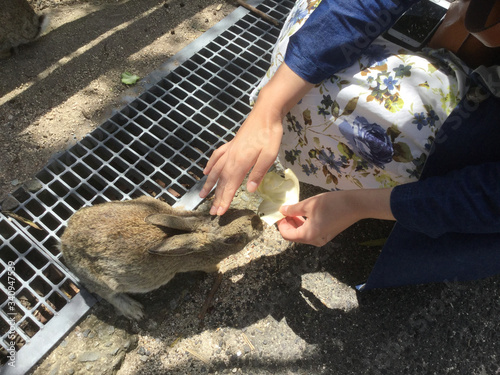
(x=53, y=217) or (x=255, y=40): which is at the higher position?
(x=255, y=40)

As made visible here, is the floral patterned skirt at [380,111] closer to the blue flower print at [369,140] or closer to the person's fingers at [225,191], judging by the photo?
the blue flower print at [369,140]

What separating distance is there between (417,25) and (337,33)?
0.57 metres

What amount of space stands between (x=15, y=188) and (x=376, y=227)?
2437mm

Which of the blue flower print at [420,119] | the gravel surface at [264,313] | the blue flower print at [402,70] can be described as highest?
the blue flower print at [402,70]

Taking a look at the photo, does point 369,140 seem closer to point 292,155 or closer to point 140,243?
point 292,155

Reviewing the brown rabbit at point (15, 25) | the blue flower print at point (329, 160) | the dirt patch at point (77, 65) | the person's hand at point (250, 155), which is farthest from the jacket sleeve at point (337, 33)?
the brown rabbit at point (15, 25)

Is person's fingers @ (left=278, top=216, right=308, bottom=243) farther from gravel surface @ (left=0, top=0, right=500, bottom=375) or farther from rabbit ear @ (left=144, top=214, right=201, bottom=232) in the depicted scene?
rabbit ear @ (left=144, top=214, right=201, bottom=232)

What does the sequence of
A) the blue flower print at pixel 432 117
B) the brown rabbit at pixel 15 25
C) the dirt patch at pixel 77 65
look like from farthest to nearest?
the brown rabbit at pixel 15 25 < the dirt patch at pixel 77 65 < the blue flower print at pixel 432 117

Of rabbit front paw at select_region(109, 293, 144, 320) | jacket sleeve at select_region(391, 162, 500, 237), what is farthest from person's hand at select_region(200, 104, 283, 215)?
rabbit front paw at select_region(109, 293, 144, 320)

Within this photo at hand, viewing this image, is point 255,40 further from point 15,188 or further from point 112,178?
point 15,188

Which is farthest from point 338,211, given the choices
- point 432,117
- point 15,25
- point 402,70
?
point 15,25

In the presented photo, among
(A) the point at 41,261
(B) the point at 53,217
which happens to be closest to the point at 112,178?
(B) the point at 53,217

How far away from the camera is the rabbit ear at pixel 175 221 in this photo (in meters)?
2.23

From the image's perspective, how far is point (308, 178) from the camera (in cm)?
266
